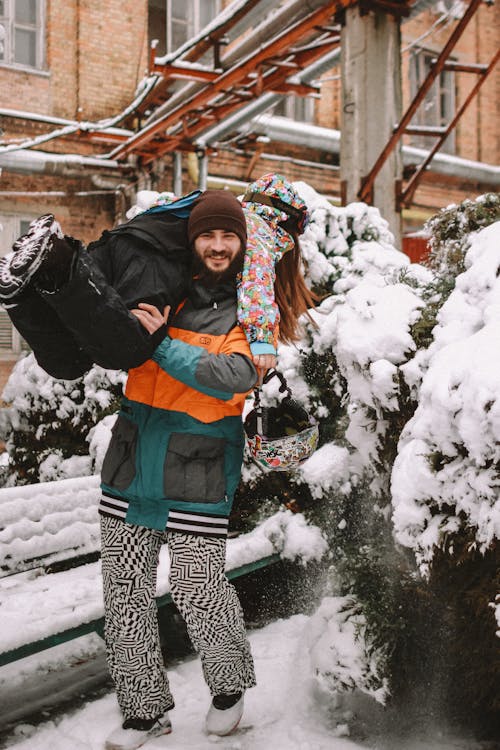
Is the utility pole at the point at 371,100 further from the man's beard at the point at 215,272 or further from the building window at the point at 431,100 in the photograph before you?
the building window at the point at 431,100

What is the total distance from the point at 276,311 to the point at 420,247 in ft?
28.6

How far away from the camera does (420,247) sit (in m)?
10.4

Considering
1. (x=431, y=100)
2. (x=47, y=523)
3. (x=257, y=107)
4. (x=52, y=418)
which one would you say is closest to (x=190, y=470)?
(x=47, y=523)

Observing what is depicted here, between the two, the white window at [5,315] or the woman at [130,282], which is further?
the white window at [5,315]

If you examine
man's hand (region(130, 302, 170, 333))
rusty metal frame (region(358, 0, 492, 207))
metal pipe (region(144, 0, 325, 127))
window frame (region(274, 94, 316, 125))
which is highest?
window frame (region(274, 94, 316, 125))

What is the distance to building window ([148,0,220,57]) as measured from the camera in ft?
39.6

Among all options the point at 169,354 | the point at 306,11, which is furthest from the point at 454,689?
the point at 306,11

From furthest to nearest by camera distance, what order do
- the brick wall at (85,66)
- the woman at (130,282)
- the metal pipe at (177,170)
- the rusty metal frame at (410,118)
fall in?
the metal pipe at (177,170), the brick wall at (85,66), the rusty metal frame at (410,118), the woman at (130,282)

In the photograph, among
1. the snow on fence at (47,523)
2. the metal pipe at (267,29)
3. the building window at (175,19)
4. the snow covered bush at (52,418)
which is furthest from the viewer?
the building window at (175,19)

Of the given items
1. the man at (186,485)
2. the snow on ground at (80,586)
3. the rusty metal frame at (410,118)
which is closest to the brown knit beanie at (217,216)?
the man at (186,485)

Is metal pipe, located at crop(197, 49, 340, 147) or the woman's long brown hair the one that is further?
metal pipe, located at crop(197, 49, 340, 147)

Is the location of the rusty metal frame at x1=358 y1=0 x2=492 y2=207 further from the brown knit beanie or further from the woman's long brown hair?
the brown knit beanie

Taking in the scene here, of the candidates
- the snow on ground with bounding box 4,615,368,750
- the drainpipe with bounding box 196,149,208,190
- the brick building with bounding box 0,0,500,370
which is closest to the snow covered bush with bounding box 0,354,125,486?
the snow on ground with bounding box 4,615,368,750

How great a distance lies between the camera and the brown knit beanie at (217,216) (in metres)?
2.07
